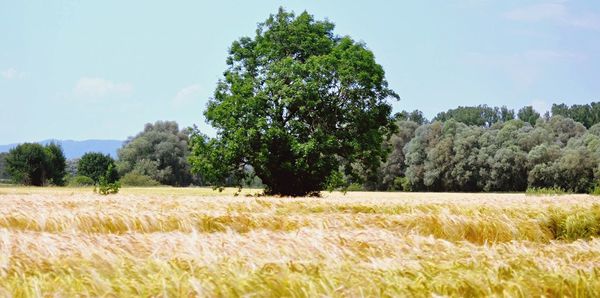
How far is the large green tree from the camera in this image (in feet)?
121

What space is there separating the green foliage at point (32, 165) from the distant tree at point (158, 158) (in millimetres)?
9704

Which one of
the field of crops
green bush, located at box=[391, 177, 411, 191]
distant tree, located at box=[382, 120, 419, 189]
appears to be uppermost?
distant tree, located at box=[382, 120, 419, 189]

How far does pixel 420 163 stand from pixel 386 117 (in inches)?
2319

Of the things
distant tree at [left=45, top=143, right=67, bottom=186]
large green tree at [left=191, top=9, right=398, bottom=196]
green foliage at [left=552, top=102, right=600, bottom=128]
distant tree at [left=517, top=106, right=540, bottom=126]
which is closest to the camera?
large green tree at [left=191, top=9, right=398, bottom=196]

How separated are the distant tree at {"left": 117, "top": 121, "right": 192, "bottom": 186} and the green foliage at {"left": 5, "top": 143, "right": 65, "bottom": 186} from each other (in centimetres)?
970

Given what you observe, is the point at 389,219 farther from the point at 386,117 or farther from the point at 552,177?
the point at 552,177

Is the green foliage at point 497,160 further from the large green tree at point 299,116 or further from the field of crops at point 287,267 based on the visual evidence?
the field of crops at point 287,267

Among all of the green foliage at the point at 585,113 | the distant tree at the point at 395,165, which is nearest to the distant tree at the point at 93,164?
the distant tree at the point at 395,165

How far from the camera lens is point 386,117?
4012cm

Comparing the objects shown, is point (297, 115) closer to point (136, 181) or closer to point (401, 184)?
point (136, 181)

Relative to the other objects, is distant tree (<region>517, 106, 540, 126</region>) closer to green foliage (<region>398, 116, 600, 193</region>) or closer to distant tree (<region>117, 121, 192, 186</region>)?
green foliage (<region>398, 116, 600, 193</region>)

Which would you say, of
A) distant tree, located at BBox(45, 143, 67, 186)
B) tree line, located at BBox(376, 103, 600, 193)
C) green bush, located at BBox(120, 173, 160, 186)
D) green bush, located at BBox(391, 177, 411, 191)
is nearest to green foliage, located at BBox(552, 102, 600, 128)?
tree line, located at BBox(376, 103, 600, 193)

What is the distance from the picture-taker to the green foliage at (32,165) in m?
97.7

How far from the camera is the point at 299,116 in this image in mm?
38656
